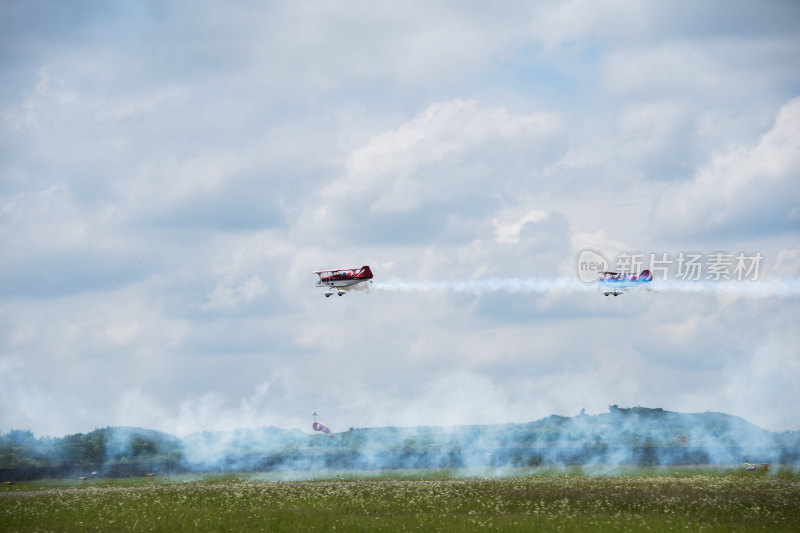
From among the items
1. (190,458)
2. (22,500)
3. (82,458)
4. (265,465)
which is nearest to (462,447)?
(265,465)

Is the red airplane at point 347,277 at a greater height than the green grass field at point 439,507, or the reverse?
the red airplane at point 347,277

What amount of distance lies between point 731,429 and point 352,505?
87550mm

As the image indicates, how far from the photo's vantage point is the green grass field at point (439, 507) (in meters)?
49.9

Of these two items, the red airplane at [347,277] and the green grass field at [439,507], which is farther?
the red airplane at [347,277]

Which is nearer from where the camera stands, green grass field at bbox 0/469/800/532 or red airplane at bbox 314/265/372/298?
green grass field at bbox 0/469/800/532

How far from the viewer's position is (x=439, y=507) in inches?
2238

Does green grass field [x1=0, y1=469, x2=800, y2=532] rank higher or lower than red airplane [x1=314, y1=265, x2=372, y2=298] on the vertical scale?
lower

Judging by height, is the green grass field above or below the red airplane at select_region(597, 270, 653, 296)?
below

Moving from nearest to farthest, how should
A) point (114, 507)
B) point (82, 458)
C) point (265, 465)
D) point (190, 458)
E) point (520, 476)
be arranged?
point (114, 507) < point (520, 476) < point (265, 465) < point (190, 458) < point (82, 458)

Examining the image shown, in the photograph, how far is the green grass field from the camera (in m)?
49.9

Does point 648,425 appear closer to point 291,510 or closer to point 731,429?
point 731,429

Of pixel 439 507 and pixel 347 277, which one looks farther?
pixel 347 277

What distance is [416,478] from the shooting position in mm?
87875

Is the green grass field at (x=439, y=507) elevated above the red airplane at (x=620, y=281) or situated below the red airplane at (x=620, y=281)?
below
